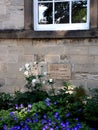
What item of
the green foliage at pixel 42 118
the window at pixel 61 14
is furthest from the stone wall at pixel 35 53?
the green foliage at pixel 42 118

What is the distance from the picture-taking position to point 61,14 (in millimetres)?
6512

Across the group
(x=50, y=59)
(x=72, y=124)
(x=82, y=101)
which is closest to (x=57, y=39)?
(x=50, y=59)

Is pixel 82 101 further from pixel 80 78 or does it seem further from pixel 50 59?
pixel 50 59

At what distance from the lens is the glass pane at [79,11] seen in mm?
6344

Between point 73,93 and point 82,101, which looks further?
point 73,93

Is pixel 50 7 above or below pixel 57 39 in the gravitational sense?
above

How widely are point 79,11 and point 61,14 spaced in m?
0.36

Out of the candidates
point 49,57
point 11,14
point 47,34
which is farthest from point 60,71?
point 11,14

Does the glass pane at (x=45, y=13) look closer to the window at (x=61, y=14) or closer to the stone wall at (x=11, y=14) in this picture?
the window at (x=61, y=14)

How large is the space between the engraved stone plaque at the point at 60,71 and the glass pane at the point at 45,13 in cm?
90

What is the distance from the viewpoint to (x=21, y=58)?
6.45 meters

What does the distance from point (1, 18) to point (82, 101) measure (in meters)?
2.27

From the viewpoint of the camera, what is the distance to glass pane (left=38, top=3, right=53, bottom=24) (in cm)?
653

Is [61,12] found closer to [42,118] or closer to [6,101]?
[6,101]
